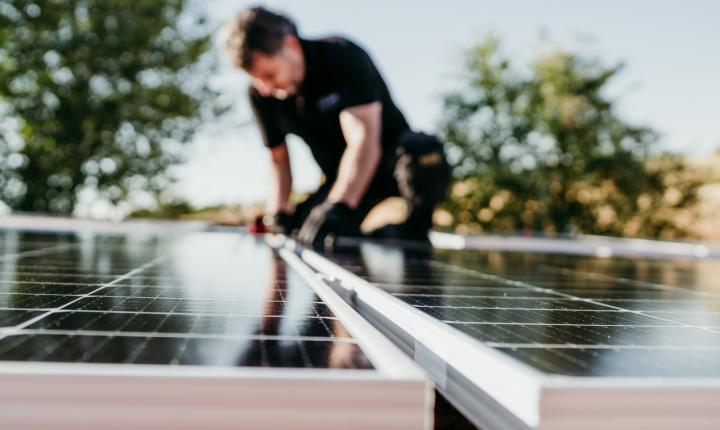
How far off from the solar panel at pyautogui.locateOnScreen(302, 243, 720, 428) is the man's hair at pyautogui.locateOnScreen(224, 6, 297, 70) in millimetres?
2279

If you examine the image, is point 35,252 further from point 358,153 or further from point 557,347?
point 557,347

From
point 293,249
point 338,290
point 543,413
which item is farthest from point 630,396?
point 293,249

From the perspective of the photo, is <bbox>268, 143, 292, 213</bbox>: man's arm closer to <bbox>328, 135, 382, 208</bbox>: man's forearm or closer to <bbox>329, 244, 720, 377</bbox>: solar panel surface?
<bbox>328, 135, 382, 208</bbox>: man's forearm

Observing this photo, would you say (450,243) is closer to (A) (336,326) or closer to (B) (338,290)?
(B) (338,290)

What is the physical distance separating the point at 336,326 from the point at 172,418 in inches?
18.9

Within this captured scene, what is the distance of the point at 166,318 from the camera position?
1189 mm

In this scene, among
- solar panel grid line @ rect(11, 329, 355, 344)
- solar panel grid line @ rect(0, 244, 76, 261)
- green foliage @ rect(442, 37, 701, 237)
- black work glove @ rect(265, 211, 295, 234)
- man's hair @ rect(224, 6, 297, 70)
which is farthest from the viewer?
green foliage @ rect(442, 37, 701, 237)

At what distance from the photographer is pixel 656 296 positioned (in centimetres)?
198

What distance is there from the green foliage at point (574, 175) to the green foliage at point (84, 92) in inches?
415

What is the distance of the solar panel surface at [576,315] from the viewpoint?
95 cm

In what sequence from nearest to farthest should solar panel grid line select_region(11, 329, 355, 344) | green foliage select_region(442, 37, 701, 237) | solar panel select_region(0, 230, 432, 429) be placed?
solar panel select_region(0, 230, 432, 429)
solar panel grid line select_region(11, 329, 355, 344)
green foliage select_region(442, 37, 701, 237)

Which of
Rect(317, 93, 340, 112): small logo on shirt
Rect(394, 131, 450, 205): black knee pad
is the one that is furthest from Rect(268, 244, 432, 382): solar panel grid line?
Rect(394, 131, 450, 205): black knee pad

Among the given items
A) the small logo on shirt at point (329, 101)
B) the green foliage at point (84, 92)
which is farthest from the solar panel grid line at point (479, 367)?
the green foliage at point (84, 92)

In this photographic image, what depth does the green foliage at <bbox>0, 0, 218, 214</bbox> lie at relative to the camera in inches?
565
